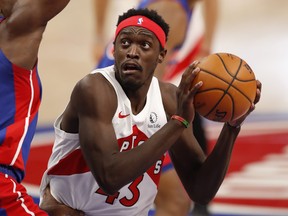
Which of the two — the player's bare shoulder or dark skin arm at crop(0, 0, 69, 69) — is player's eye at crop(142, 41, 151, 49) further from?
dark skin arm at crop(0, 0, 69, 69)

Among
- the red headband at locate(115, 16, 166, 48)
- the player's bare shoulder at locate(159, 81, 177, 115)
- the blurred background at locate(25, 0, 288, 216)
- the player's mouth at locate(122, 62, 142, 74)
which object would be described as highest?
the red headband at locate(115, 16, 166, 48)

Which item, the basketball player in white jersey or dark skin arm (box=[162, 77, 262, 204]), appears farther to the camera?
dark skin arm (box=[162, 77, 262, 204])

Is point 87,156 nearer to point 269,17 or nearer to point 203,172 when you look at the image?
point 203,172

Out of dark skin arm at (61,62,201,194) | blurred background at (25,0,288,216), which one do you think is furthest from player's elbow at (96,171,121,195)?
blurred background at (25,0,288,216)

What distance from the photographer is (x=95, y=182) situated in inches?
133

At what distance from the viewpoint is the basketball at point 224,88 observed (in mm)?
3078

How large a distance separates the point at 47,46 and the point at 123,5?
95 cm

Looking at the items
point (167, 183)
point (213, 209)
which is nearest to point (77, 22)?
point (213, 209)

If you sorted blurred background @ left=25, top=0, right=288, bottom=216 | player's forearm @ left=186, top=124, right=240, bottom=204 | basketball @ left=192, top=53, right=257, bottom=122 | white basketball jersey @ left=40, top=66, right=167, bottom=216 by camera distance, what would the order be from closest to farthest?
basketball @ left=192, top=53, right=257, bottom=122 < white basketball jersey @ left=40, top=66, right=167, bottom=216 < player's forearm @ left=186, top=124, right=240, bottom=204 < blurred background @ left=25, top=0, right=288, bottom=216

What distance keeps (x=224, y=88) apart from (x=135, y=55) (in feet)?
1.28

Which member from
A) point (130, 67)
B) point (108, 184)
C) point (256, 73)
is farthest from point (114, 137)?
point (256, 73)

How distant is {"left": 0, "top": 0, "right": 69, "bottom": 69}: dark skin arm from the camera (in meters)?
2.97

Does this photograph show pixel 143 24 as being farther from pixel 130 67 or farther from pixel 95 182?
pixel 95 182

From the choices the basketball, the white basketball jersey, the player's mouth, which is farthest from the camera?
the white basketball jersey
